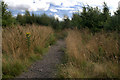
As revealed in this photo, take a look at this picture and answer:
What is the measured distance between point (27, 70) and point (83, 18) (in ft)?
17.1

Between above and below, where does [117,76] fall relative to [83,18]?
below

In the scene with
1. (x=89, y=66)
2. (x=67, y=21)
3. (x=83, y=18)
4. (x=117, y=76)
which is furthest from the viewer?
(x=67, y=21)

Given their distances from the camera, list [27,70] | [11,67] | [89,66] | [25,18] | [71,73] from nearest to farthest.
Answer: [71,73] < [89,66] < [11,67] < [27,70] < [25,18]

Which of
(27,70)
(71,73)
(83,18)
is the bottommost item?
(27,70)

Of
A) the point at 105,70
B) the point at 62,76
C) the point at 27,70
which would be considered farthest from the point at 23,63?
the point at 105,70

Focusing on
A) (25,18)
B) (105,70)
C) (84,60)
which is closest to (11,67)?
(84,60)

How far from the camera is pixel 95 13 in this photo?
271 inches

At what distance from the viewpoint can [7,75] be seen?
2871mm

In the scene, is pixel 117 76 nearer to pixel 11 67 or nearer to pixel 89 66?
pixel 89 66

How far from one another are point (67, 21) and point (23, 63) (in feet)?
47.3

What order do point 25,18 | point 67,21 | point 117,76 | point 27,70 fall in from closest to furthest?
point 117,76 → point 27,70 → point 25,18 → point 67,21

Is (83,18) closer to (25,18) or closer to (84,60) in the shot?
(84,60)

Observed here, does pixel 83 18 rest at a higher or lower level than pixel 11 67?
higher

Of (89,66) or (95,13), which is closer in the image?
(89,66)
